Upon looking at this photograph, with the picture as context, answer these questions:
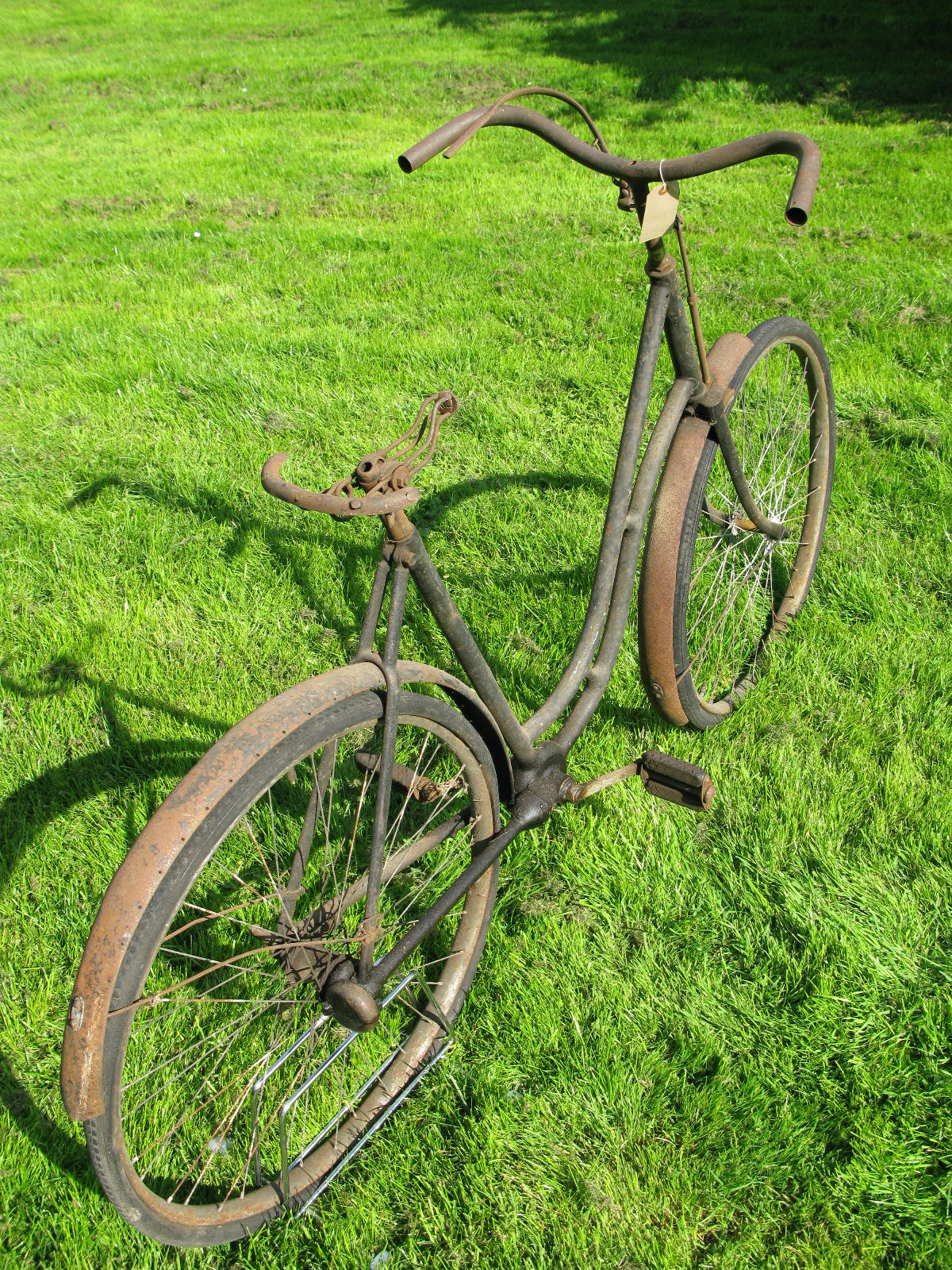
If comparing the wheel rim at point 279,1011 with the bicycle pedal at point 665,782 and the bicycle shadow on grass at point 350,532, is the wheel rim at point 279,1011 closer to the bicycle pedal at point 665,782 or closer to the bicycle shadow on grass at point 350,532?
the bicycle pedal at point 665,782

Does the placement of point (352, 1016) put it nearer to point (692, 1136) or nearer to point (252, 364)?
point (692, 1136)

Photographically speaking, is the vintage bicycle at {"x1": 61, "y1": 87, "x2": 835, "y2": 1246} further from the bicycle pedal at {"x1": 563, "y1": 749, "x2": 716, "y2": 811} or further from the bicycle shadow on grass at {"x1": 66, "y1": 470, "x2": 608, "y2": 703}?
the bicycle shadow on grass at {"x1": 66, "y1": 470, "x2": 608, "y2": 703}

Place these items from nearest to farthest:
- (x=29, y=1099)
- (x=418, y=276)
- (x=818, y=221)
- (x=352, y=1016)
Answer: (x=352, y=1016), (x=29, y=1099), (x=418, y=276), (x=818, y=221)

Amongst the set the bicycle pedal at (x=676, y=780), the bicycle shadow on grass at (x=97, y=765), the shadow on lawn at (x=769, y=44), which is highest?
the shadow on lawn at (x=769, y=44)

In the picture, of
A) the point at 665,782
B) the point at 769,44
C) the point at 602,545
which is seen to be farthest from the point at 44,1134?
the point at 769,44

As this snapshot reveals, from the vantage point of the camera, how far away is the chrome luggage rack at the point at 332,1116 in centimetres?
184

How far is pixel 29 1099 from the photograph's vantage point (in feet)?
6.75

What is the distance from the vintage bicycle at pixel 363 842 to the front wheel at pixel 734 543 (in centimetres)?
1

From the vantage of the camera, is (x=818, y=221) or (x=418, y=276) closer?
(x=418, y=276)

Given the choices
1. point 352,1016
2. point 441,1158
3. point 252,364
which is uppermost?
point 252,364

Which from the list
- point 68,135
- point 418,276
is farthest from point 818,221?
point 68,135

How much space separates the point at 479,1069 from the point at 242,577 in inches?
81.5

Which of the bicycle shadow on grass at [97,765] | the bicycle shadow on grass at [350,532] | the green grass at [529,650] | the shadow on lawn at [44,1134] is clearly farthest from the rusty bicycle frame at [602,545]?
the bicycle shadow on grass at [97,765]

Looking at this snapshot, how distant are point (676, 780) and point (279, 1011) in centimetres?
119
